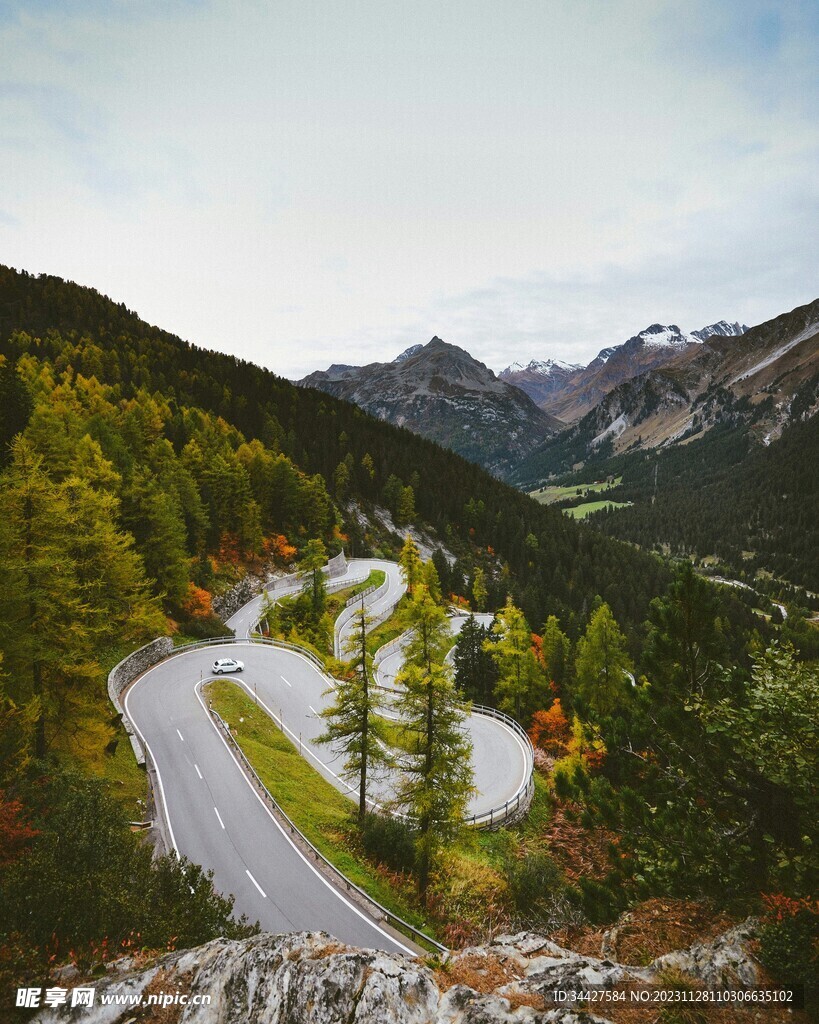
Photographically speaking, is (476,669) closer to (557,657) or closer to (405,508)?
(557,657)

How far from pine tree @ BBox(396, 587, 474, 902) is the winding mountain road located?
321cm

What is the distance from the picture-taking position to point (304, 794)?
888 inches

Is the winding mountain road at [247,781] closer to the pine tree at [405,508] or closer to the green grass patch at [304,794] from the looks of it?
the green grass patch at [304,794]

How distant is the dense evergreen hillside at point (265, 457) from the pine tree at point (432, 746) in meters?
37.5

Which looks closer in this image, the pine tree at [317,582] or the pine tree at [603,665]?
the pine tree at [603,665]

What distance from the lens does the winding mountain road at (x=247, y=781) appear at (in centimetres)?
1573

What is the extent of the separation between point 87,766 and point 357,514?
7237 cm

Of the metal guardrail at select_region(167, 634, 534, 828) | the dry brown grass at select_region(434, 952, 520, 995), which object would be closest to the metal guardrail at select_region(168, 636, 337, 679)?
the metal guardrail at select_region(167, 634, 534, 828)

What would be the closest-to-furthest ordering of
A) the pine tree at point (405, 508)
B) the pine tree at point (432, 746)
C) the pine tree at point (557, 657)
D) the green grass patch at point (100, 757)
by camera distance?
the pine tree at point (432, 746) → the green grass patch at point (100, 757) → the pine tree at point (557, 657) → the pine tree at point (405, 508)

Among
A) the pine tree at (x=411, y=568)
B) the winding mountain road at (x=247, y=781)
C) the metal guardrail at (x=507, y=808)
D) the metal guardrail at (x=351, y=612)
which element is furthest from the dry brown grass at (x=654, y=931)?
the pine tree at (x=411, y=568)

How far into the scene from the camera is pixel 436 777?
1677 cm

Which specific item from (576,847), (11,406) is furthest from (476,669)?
(11,406)

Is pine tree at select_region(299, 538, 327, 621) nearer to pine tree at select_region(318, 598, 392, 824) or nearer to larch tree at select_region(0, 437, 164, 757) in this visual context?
pine tree at select_region(318, 598, 392, 824)

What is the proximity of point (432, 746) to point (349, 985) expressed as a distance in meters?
10.2
